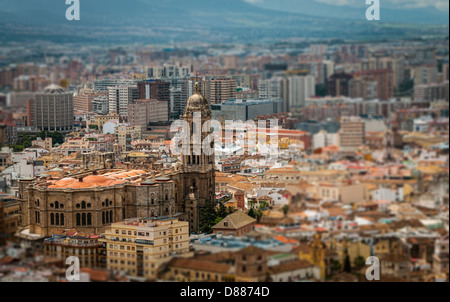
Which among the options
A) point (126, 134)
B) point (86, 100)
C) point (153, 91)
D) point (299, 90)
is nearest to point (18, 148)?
point (86, 100)

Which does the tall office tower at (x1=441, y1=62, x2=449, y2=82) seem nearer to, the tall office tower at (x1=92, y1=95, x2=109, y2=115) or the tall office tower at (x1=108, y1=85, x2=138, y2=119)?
the tall office tower at (x1=108, y1=85, x2=138, y2=119)

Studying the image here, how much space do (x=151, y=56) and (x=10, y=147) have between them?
540 cm

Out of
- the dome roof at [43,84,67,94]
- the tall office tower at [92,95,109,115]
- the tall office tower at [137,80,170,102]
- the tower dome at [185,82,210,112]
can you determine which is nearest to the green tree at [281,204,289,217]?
the tower dome at [185,82,210,112]

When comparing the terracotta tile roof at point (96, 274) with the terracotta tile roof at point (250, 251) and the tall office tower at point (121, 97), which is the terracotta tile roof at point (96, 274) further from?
the tall office tower at point (121, 97)

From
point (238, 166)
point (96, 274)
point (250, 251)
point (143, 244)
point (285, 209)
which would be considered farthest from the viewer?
point (238, 166)

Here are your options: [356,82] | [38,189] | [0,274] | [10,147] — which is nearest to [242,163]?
[10,147]

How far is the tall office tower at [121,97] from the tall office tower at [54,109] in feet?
4.17

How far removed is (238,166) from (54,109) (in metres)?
5.75

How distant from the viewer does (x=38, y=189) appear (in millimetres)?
21734

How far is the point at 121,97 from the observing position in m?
32.2

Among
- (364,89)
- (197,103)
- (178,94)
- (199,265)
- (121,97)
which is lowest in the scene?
(199,265)

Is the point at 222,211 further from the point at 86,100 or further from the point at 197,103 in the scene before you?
the point at 86,100
